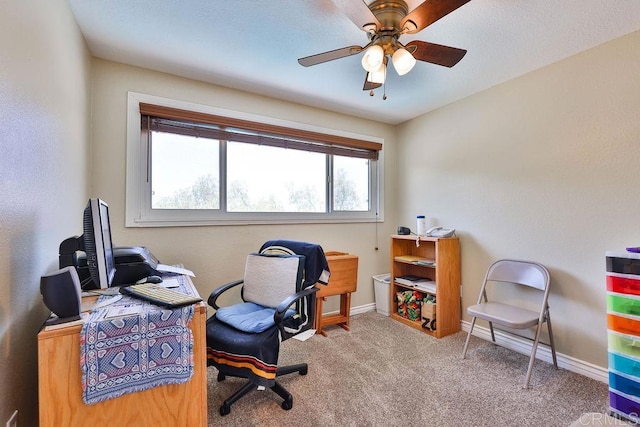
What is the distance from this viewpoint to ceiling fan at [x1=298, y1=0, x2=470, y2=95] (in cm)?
130

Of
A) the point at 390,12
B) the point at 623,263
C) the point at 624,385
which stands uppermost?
the point at 390,12

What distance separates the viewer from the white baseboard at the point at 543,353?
1.95 m

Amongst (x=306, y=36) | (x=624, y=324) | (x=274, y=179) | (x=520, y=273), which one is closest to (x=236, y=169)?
(x=274, y=179)

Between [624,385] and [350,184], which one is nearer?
[624,385]

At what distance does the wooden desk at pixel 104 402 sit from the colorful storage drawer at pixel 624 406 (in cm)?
224

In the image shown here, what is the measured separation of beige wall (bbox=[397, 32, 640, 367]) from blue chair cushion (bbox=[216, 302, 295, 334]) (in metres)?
2.02

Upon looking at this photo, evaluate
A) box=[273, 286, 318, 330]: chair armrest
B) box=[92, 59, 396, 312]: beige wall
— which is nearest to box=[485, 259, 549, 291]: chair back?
box=[92, 59, 396, 312]: beige wall

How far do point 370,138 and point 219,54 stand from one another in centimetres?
194

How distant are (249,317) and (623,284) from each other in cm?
220

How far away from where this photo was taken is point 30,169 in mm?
1128

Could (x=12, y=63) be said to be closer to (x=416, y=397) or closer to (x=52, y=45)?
(x=52, y=45)

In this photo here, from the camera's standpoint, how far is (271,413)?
163 centimetres

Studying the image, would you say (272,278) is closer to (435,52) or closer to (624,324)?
(435,52)

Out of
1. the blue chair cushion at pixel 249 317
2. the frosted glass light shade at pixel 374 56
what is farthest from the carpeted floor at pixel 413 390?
the frosted glass light shade at pixel 374 56
